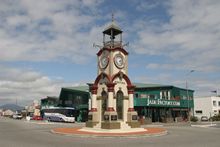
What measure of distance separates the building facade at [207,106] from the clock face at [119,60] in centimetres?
5938

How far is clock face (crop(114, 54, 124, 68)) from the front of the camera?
118 feet

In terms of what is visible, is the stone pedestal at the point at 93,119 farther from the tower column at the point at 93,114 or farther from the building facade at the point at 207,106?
the building facade at the point at 207,106

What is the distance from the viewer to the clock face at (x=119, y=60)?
36.0 m

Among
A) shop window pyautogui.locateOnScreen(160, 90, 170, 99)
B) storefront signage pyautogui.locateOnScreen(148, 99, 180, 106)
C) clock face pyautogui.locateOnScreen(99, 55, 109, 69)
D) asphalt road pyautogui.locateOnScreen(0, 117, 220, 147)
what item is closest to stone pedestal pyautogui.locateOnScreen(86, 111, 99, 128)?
clock face pyautogui.locateOnScreen(99, 55, 109, 69)

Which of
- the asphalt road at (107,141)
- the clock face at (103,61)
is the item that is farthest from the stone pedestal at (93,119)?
the asphalt road at (107,141)

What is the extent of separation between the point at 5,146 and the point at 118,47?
782 inches

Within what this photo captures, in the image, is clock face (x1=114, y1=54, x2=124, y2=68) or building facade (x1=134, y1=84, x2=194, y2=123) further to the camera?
building facade (x1=134, y1=84, x2=194, y2=123)

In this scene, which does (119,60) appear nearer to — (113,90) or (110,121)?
(113,90)

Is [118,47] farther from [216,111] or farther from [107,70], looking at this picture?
[216,111]

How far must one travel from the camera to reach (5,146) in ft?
64.3

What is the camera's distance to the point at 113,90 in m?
34.8

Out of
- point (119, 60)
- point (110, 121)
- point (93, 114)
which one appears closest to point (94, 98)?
point (93, 114)

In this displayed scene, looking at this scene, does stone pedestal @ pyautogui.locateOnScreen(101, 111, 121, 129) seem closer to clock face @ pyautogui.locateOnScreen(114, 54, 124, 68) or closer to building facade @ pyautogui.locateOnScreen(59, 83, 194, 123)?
clock face @ pyautogui.locateOnScreen(114, 54, 124, 68)

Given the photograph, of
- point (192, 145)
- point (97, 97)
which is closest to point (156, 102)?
point (97, 97)
